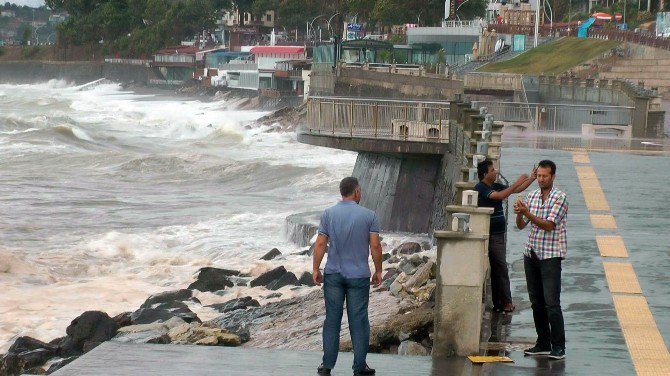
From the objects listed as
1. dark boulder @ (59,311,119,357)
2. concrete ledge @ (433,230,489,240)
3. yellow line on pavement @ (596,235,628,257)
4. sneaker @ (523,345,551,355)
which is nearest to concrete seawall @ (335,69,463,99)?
yellow line on pavement @ (596,235,628,257)

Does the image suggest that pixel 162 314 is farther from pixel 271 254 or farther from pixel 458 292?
pixel 458 292

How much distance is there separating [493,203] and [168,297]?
8.97 metres

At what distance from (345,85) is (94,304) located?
4996cm

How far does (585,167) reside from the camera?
2617 centimetres

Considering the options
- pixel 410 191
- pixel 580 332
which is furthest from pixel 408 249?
pixel 580 332

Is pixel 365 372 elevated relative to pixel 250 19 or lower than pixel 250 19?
elevated

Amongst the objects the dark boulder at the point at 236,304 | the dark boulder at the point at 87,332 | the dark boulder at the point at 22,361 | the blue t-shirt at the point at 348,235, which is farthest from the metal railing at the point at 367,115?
the blue t-shirt at the point at 348,235

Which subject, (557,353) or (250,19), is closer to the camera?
(557,353)

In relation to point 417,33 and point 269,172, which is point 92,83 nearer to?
point 417,33

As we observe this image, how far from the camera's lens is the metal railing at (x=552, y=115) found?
3769cm

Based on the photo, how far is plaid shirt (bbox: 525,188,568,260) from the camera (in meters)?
11.2

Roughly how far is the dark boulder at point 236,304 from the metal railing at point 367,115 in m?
7.68

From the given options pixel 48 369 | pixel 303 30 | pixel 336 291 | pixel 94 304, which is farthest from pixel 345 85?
pixel 303 30

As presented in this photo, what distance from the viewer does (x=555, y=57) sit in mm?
79688
